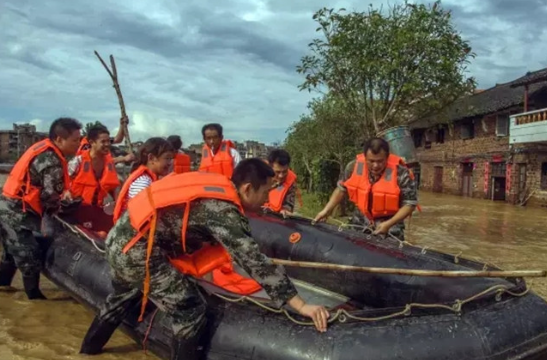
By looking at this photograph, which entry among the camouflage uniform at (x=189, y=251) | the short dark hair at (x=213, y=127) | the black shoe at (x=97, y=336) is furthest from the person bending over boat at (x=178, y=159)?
the camouflage uniform at (x=189, y=251)

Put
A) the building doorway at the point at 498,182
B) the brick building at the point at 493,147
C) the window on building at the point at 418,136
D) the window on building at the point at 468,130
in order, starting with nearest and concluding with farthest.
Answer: the brick building at the point at 493,147
the building doorway at the point at 498,182
the window on building at the point at 468,130
the window on building at the point at 418,136

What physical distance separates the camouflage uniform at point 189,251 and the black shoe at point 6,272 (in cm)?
223

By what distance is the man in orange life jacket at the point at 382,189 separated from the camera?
14.4 ft

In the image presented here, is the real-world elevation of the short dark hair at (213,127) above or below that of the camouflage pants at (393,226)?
above

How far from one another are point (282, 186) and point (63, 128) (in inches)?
89.4

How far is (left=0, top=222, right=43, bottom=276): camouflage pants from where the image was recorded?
4363mm

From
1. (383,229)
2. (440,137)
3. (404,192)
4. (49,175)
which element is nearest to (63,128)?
(49,175)

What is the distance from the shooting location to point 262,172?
8.63 feet

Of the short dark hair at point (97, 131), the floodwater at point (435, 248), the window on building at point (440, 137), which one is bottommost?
the floodwater at point (435, 248)

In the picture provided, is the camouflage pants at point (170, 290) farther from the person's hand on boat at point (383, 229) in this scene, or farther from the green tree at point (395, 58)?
the green tree at point (395, 58)

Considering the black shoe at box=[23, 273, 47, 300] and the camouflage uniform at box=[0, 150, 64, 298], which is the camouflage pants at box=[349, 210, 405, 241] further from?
the black shoe at box=[23, 273, 47, 300]

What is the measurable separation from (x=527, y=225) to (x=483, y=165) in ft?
31.0

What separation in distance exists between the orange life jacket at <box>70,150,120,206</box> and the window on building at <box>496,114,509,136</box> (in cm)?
1959

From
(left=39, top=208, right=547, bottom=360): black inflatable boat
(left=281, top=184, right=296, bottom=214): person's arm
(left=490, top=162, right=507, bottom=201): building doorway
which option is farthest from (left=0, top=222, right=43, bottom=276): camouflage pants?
(left=490, top=162, right=507, bottom=201): building doorway
